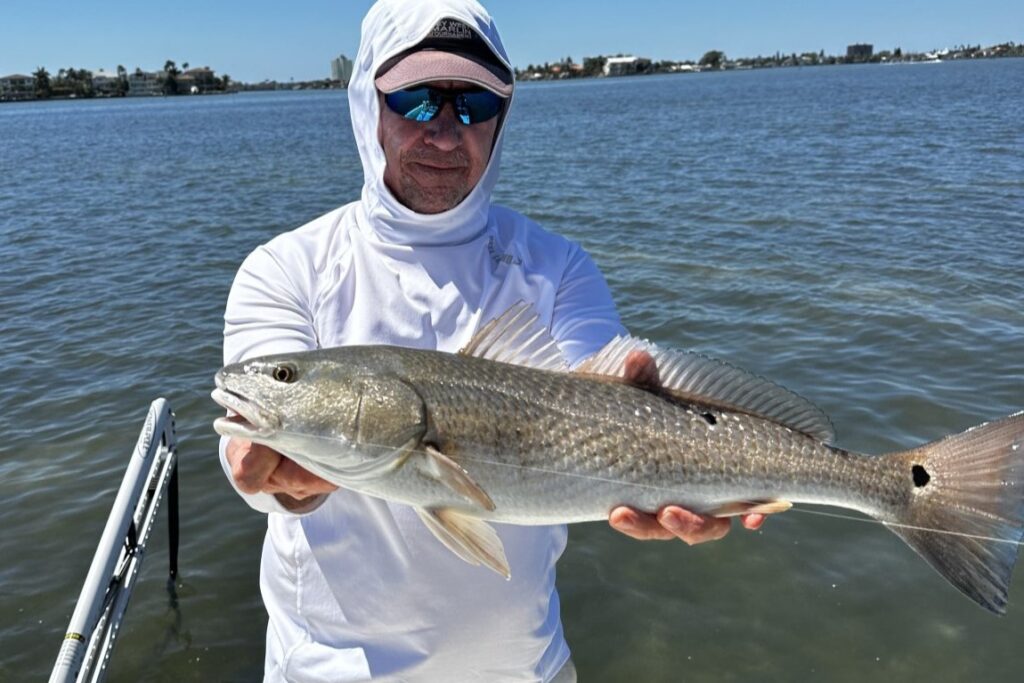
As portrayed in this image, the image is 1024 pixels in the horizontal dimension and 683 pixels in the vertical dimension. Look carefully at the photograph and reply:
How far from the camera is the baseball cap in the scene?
3.02 m

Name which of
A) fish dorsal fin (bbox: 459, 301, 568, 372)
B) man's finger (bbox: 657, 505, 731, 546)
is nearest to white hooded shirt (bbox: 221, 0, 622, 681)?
fish dorsal fin (bbox: 459, 301, 568, 372)

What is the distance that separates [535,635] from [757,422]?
1.19 m

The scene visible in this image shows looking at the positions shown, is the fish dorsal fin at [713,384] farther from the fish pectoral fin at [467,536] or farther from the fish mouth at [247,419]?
the fish mouth at [247,419]

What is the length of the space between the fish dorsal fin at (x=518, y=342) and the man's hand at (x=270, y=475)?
0.71 meters

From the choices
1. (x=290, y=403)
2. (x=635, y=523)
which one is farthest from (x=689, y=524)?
(x=290, y=403)

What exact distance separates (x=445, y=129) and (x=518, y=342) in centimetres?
92

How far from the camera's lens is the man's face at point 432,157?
3.12m

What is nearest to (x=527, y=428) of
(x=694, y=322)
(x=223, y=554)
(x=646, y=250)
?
(x=223, y=554)

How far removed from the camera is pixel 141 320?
1342cm

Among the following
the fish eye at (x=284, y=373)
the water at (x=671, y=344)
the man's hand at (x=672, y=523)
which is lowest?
the water at (x=671, y=344)

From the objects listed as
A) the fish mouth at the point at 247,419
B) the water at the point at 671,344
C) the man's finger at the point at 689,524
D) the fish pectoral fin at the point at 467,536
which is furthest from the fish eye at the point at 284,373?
the water at the point at 671,344

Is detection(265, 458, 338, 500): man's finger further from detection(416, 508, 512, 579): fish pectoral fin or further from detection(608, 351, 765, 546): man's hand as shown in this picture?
detection(608, 351, 765, 546): man's hand

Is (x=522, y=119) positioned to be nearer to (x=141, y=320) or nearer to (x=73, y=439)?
(x=141, y=320)

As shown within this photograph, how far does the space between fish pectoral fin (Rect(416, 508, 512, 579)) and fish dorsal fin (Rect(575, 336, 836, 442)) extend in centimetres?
70
